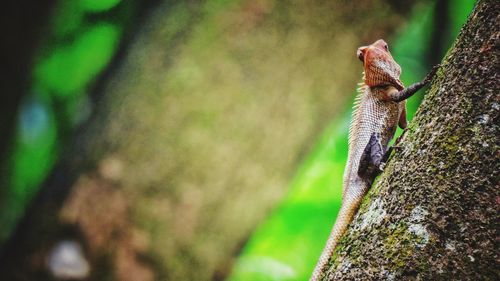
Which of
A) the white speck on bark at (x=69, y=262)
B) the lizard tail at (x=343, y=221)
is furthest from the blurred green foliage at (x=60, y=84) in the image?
the lizard tail at (x=343, y=221)

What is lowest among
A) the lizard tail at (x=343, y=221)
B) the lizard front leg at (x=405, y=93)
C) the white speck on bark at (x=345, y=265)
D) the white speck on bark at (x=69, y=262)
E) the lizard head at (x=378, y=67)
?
the white speck on bark at (x=345, y=265)

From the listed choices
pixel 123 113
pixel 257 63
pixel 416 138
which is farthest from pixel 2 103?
pixel 416 138

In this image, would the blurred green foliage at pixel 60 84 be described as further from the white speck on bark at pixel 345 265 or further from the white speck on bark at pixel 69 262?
the white speck on bark at pixel 345 265

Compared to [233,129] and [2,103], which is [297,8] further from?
[2,103]

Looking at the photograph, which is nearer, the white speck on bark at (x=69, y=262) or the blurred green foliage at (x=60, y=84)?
the white speck on bark at (x=69, y=262)

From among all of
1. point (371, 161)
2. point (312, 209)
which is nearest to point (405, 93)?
point (371, 161)

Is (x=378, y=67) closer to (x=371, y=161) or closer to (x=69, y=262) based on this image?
(x=371, y=161)
